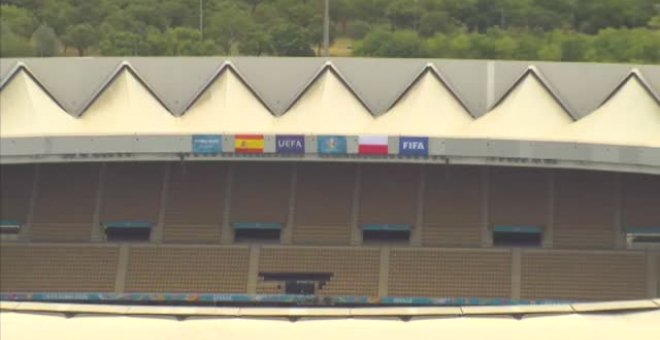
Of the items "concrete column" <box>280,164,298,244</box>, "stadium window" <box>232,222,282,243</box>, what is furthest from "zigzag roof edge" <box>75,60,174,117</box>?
"concrete column" <box>280,164,298,244</box>

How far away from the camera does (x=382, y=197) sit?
3778cm

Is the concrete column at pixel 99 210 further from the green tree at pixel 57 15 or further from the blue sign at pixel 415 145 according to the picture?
the green tree at pixel 57 15

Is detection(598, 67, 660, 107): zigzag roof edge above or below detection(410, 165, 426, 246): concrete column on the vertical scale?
above

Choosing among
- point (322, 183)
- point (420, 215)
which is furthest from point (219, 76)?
point (420, 215)

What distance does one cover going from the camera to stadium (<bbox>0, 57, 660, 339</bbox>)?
112ft

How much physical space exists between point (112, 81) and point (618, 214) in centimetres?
2082

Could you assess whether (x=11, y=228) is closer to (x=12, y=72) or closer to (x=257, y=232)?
(x=12, y=72)

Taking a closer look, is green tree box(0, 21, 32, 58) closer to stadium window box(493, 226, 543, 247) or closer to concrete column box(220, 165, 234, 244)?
concrete column box(220, 165, 234, 244)

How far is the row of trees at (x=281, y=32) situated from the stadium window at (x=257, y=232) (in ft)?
57.8

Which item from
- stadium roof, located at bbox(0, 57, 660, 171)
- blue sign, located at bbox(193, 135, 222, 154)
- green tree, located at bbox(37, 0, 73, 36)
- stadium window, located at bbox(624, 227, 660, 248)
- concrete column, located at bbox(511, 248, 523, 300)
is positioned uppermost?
green tree, located at bbox(37, 0, 73, 36)

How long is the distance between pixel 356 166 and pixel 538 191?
24.2 ft

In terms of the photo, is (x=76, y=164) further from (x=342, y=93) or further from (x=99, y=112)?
(x=342, y=93)

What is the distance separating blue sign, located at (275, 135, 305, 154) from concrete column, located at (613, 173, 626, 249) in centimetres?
1264

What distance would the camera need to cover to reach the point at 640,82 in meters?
36.1
